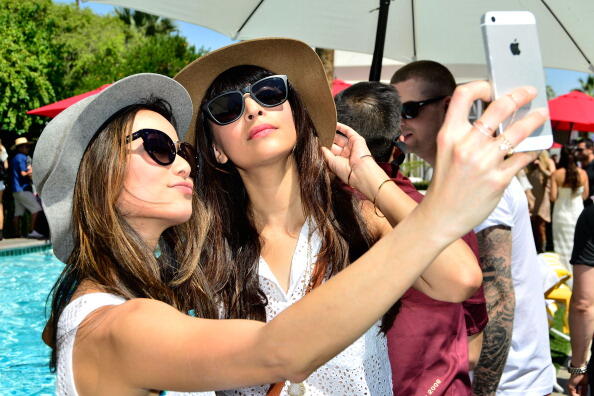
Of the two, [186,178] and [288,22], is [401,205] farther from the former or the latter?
[288,22]

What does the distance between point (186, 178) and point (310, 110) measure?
30.6 inches

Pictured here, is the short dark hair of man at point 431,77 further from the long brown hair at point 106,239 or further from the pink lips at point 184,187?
the long brown hair at point 106,239

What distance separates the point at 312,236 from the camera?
238cm

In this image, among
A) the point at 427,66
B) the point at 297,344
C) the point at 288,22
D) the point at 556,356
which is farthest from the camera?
the point at 556,356

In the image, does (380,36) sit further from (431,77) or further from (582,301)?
(582,301)

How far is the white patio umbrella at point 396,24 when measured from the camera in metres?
4.61

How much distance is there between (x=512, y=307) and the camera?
270 centimetres

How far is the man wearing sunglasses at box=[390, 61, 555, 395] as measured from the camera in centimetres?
268

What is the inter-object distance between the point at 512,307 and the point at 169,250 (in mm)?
1502

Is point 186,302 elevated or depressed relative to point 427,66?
depressed

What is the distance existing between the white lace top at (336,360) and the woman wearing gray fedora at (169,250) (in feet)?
0.37

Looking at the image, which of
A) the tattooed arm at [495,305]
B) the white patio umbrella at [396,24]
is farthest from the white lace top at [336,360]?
the white patio umbrella at [396,24]

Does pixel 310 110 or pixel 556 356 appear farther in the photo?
pixel 556 356

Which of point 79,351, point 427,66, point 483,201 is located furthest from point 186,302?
point 427,66
